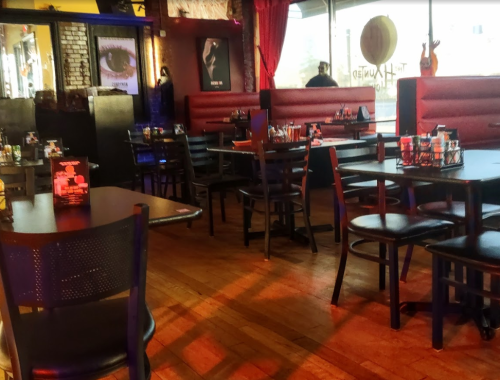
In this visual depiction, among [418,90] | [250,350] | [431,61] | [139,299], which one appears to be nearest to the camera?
[139,299]

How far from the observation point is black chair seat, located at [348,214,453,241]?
103 inches

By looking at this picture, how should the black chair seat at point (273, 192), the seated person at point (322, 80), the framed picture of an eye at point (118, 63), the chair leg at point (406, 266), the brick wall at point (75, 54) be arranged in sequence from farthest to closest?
the framed picture of an eye at point (118, 63), the brick wall at point (75, 54), the seated person at point (322, 80), the black chair seat at point (273, 192), the chair leg at point (406, 266)

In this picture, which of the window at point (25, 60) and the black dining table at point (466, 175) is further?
the window at point (25, 60)

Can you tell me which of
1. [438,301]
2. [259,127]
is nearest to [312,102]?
[259,127]

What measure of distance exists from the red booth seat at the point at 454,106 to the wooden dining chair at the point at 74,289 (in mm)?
4450

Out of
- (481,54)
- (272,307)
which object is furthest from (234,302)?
(481,54)

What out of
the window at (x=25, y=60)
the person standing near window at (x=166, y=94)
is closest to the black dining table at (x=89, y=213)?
the window at (x=25, y=60)

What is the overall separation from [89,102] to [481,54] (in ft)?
17.9

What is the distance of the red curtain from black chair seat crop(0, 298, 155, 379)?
353 inches

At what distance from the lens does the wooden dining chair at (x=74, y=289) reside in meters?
1.29

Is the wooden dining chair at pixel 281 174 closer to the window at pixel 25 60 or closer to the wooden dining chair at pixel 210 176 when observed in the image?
the wooden dining chair at pixel 210 176

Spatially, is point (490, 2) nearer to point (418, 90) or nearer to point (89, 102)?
point (418, 90)

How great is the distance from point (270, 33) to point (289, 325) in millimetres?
8206

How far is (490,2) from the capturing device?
730 centimetres
